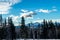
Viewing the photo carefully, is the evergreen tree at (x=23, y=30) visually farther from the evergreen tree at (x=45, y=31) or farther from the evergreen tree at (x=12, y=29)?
the evergreen tree at (x=45, y=31)

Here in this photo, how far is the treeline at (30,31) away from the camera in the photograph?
299cm

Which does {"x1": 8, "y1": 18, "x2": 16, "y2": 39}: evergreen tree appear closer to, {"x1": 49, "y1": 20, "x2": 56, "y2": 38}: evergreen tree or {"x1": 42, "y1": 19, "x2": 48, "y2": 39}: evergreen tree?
{"x1": 42, "y1": 19, "x2": 48, "y2": 39}: evergreen tree

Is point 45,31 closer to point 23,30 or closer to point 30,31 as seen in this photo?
point 30,31

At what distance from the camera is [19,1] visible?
2932mm


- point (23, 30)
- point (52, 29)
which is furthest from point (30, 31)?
point (52, 29)

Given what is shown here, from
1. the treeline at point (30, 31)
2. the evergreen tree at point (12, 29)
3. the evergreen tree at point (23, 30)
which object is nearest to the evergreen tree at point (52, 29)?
the treeline at point (30, 31)

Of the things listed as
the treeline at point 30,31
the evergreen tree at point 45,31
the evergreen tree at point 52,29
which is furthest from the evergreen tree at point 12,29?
the evergreen tree at point 52,29

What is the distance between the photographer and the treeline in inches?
118

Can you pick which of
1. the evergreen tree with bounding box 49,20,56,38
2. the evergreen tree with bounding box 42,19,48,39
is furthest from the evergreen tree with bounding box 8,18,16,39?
the evergreen tree with bounding box 49,20,56,38

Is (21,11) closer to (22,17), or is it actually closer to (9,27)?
(22,17)

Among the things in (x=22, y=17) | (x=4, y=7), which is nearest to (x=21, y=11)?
(x=22, y=17)

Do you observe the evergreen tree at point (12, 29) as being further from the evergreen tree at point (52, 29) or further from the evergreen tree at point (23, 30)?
the evergreen tree at point (52, 29)

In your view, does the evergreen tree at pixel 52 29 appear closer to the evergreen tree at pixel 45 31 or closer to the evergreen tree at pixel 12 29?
the evergreen tree at pixel 45 31

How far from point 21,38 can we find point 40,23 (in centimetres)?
45
